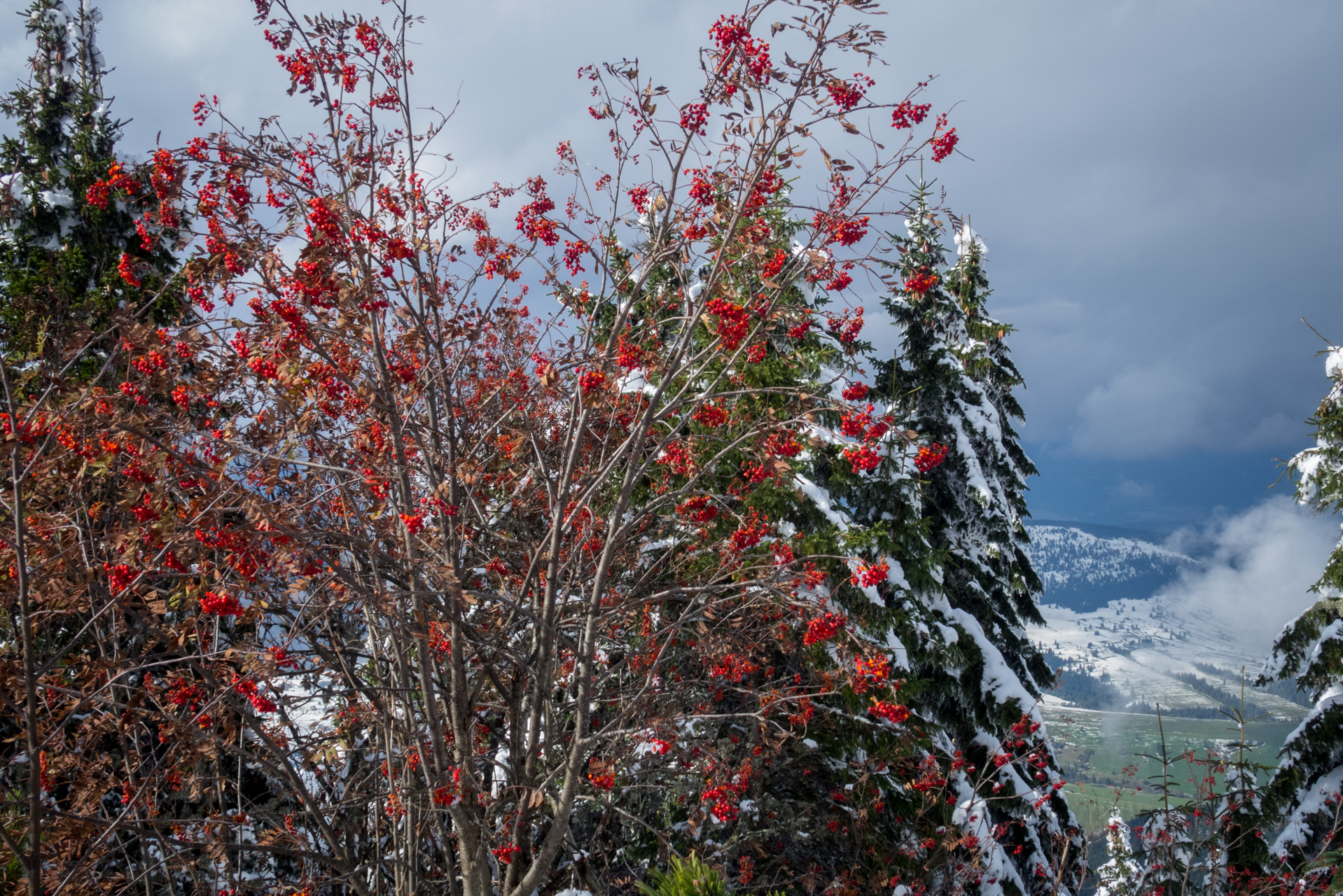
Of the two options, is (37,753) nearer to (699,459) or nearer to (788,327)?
(788,327)

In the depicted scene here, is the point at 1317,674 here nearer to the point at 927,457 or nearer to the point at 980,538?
the point at 980,538

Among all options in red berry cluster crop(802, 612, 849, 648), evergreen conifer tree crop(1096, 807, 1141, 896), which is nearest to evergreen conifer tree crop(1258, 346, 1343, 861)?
evergreen conifer tree crop(1096, 807, 1141, 896)

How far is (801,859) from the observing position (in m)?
7.85

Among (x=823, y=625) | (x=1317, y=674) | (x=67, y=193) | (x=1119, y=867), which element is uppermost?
(x=67, y=193)

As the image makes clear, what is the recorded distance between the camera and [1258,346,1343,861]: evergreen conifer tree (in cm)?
877

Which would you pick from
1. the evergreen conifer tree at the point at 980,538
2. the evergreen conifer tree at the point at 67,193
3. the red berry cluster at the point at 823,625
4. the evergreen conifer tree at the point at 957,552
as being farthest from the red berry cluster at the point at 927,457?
the evergreen conifer tree at the point at 67,193

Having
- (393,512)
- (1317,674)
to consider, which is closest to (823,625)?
(393,512)

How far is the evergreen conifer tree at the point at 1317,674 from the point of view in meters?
8.77

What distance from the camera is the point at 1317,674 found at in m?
9.39

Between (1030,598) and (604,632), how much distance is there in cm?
1280

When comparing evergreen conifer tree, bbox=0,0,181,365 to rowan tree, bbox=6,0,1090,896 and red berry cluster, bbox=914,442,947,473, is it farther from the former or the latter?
red berry cluster, bbox=914,442,947,473

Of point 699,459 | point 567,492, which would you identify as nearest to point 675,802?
point 699,459

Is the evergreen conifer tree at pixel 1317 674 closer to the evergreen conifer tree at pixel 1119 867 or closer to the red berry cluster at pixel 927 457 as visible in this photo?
the evergreen conifer tree at pixel 1119 867

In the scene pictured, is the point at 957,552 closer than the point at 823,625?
No
